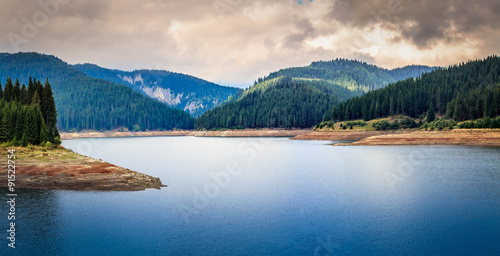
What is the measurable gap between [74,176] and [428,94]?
155308 millimetres

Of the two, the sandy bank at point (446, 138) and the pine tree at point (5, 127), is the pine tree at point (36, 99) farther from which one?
the sandy bank at point (446, 138)

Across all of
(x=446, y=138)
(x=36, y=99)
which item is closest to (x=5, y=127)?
(x=36, y=99)

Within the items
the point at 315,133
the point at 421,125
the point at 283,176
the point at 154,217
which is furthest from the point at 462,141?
the point at 154,217

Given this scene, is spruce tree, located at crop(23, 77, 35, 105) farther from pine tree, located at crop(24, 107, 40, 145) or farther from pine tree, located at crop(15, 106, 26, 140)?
pine tree, located at crop(15, 106, 26, 140)

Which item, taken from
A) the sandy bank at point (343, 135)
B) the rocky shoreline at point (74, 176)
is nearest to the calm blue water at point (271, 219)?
the rocky shoreline at point (74, 176)

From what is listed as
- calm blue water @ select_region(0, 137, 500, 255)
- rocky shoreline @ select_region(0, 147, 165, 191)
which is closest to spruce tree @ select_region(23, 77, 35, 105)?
rocky shoreline @ select_region(0, 147, 165, 191)

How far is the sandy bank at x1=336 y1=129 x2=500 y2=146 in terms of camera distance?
86.0 meters

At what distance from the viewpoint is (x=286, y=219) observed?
23.5m

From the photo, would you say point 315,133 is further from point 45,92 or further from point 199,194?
point 199,194

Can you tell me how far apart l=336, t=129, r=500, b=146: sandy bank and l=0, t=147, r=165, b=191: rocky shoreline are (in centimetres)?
8234

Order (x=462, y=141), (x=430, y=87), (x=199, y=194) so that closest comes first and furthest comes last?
(x=199, y=194) → (x=462, y=141) → (x=430, y=87)

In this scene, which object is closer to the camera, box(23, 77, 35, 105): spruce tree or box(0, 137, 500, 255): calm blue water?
box(0, 137, 500, 255): calm blue water

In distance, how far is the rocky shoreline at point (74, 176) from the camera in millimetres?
33438

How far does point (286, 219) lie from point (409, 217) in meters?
8.94
